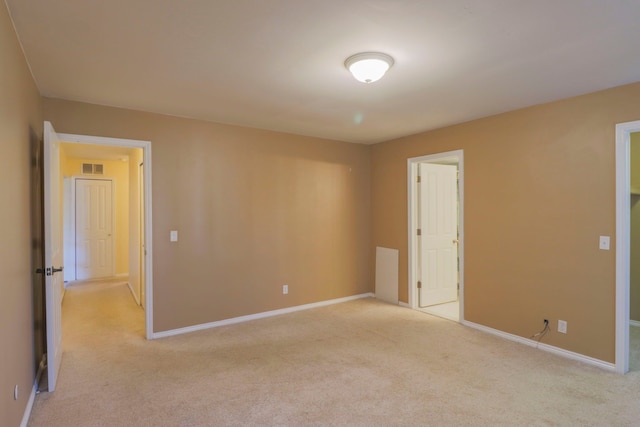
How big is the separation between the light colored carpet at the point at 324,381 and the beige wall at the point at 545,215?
0.37m

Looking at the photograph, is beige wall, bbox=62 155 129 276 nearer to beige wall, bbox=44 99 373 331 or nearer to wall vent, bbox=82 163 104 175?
wall vent, bbox=82 163 104 175

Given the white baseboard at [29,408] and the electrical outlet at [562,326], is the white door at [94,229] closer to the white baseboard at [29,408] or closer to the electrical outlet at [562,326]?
the white baseboard at [29,408]

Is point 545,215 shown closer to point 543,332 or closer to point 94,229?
point 543,332

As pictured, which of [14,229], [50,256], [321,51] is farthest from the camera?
[50,256]

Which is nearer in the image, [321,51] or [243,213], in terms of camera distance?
[321,51]

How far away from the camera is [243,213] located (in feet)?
14.5

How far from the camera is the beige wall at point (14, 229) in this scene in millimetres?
1833

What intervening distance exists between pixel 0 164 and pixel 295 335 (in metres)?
2.97

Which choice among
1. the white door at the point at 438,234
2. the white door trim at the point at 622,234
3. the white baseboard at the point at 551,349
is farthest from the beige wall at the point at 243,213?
the white door trim at the point at 622,234

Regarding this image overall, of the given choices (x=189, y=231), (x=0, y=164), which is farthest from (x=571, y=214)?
(x=0, y=164)

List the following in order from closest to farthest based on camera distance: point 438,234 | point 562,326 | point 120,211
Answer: point 562,326 < point 438,234 < point 120,211

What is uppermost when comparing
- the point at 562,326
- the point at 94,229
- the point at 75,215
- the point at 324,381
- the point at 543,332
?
the point at 75,215

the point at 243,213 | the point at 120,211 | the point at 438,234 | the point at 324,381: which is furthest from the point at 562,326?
the point at 120,211

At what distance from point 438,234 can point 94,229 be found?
654cm
